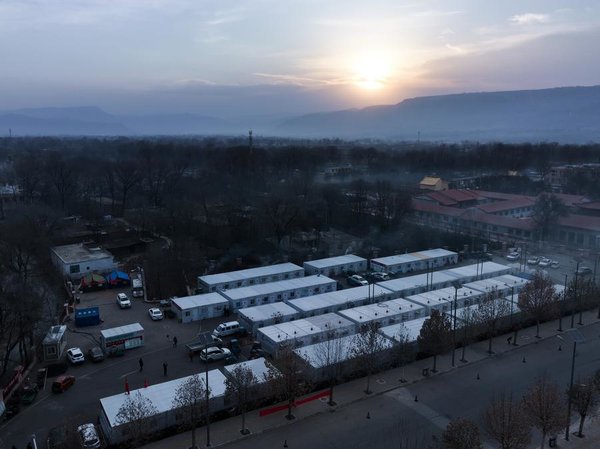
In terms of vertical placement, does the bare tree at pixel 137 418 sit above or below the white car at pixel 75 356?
above

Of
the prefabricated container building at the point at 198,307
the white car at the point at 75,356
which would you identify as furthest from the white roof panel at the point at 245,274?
the white car at the point at 75,356

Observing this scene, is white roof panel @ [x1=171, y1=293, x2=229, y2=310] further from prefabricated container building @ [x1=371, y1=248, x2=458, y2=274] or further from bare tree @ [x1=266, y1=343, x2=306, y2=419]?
prefabricated container building @ [x1=371, y1=248, x2=458, y2=274]

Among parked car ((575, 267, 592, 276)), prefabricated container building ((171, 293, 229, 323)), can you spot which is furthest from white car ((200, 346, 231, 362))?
parked car ((575, 267, 592, 276))

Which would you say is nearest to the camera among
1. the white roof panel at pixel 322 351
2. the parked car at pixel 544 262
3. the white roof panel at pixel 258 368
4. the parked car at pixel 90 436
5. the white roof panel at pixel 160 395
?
the parked car at pixel 90 436

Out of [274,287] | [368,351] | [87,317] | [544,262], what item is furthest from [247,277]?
[544,262]

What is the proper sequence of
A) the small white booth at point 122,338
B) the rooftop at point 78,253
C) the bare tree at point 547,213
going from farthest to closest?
the bare tree at point 547,213, the rooftop at point 78,253, the small white booth at point 122,338

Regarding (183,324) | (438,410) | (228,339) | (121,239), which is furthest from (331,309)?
(121,239)

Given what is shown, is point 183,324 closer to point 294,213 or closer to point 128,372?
point 128,372

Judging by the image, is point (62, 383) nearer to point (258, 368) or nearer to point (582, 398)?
point (258, 368)

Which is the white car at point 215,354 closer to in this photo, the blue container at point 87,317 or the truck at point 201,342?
the truck at point 201,342
